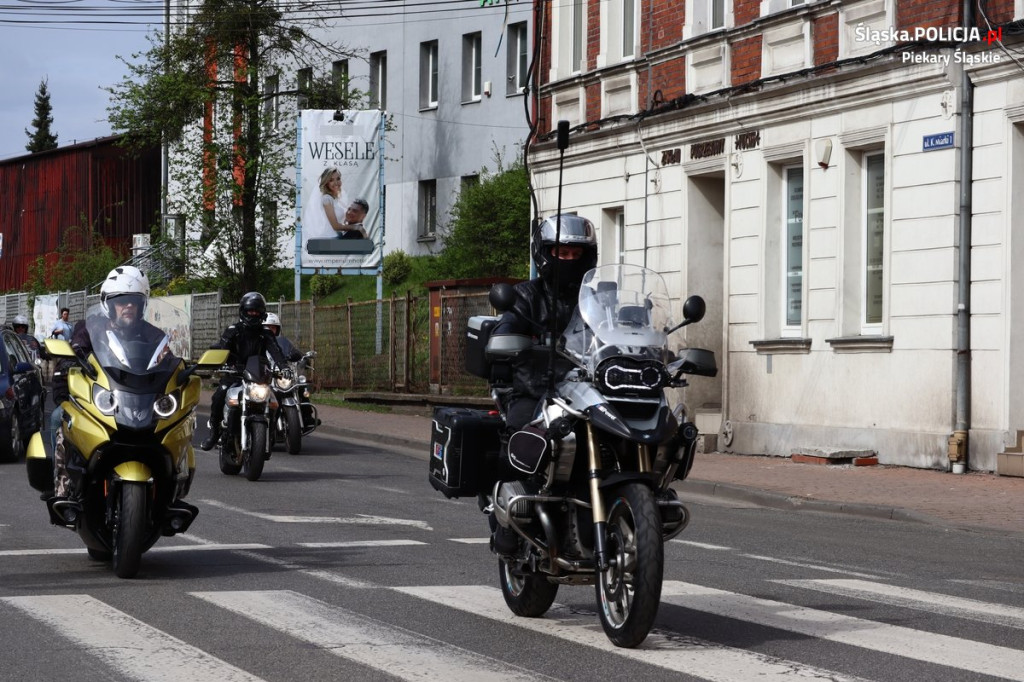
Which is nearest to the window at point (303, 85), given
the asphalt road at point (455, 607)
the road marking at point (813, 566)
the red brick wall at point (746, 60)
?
the red brick wall at point (746, 60)

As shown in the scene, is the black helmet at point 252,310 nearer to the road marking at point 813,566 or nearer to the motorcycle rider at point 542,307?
the road marking at point 813,566

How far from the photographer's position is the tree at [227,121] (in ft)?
140

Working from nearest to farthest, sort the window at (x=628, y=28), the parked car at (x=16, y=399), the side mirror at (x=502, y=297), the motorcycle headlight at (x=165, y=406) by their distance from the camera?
the side mirror at (x=502, y=297) → the motorcycle headlight at (x=165, y=406) → the parked car at (x=16, y=399) → the window at (x=628, y=28)

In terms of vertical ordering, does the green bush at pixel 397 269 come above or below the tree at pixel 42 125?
below

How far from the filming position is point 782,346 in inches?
838

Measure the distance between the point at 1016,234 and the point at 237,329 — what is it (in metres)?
8.10

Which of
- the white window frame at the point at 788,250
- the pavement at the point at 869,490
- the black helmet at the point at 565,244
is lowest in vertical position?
the pavement at the point at 869,490

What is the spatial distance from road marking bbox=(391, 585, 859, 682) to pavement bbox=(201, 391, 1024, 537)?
6.04m

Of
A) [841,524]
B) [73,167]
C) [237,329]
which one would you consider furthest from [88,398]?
[73,167]

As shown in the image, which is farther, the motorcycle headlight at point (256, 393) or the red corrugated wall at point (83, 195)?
the red corrugated wall at point (83, 195)

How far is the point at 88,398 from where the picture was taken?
29.8 ft

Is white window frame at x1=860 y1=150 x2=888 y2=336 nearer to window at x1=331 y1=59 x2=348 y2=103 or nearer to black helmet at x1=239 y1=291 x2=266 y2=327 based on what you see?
black helmet at x1=239 y1=291 x2=266 y2=327

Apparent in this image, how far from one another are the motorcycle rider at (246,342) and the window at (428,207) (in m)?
29.5

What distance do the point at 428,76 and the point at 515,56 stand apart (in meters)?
4.33
